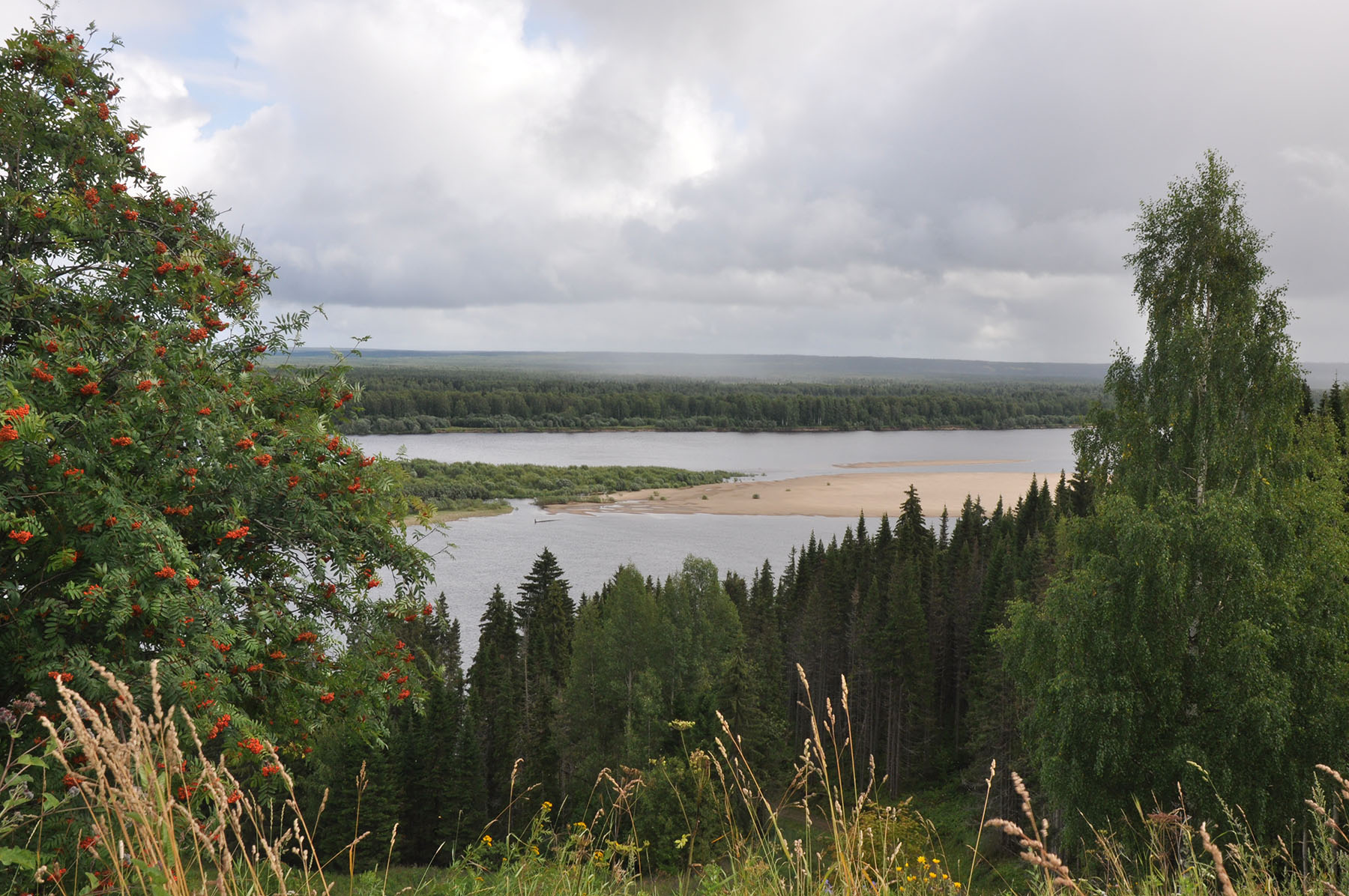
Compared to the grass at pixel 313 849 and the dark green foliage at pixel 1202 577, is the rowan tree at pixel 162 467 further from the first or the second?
the dark green foliage at pixel 1202 577

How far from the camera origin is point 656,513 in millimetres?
64500

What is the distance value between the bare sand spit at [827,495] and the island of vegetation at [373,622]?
4290 cm

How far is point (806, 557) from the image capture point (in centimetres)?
4250

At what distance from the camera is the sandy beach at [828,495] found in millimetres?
65750

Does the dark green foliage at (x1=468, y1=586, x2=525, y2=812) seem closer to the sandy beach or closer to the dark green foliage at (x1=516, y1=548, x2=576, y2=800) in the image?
the dark green foliage at (x1=516, y1=548, x2=576, y2=800)

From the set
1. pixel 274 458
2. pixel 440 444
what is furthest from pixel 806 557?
pixel 440 444

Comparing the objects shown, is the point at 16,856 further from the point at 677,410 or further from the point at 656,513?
the point at 677,410

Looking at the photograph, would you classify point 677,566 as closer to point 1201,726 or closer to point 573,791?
point 573,791

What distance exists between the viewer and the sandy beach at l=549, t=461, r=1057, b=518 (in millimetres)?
65750

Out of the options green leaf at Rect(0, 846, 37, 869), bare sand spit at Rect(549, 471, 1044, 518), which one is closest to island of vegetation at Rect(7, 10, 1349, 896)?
green leaf at Rect(0, 846, 37, 869)

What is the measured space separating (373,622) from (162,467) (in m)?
2.29

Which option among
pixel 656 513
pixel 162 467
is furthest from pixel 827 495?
pixel 162 467

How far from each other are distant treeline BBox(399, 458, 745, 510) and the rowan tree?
57084 mm

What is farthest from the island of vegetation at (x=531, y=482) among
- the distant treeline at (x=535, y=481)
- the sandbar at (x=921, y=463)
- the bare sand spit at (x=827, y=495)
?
the sandbar at (x=921, y=463)
